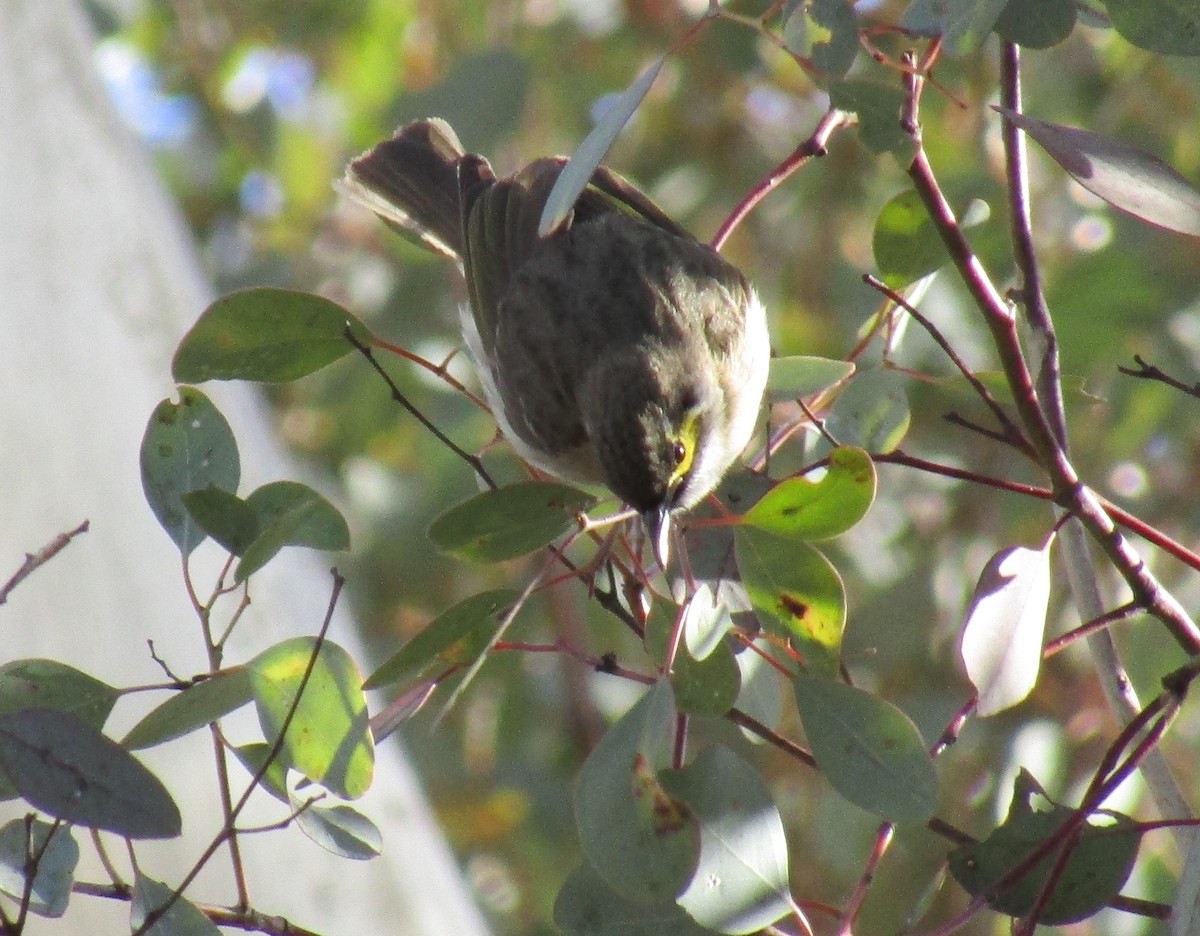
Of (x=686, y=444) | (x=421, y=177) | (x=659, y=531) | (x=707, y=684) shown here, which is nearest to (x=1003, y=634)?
(x=707, y=684)

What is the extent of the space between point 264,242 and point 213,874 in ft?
10.5

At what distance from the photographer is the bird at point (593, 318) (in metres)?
3.52

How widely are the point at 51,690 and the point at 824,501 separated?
0.95 metres

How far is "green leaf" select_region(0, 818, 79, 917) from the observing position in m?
1.74

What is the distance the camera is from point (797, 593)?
1.90 m

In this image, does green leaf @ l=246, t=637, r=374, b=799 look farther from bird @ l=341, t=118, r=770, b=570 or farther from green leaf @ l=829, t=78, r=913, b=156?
bird @ l=341, t=118, r=770, b=570

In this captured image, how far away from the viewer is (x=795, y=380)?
7.84 ft

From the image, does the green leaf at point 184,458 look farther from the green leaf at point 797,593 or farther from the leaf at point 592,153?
the green leaf at point 797,593

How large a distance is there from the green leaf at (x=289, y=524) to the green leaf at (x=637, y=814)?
0.42 meters

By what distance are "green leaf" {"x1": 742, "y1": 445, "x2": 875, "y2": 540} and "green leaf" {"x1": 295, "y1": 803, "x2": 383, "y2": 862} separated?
0.60 m

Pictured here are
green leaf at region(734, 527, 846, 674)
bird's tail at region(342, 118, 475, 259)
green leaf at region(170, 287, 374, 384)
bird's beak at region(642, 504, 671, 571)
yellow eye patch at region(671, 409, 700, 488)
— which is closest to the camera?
green leaf at region(734, 527, 846, 674)

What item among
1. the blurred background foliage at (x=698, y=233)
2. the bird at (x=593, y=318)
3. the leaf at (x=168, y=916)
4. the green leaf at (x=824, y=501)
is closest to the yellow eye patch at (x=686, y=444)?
the bird at (x=593, y=318)

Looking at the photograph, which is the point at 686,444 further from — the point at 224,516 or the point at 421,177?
the point at 224,516

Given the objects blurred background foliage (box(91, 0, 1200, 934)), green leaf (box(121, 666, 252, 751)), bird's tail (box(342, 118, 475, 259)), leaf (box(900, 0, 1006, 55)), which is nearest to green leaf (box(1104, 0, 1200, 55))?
leaf (box(900, 0, 1006, 55))
